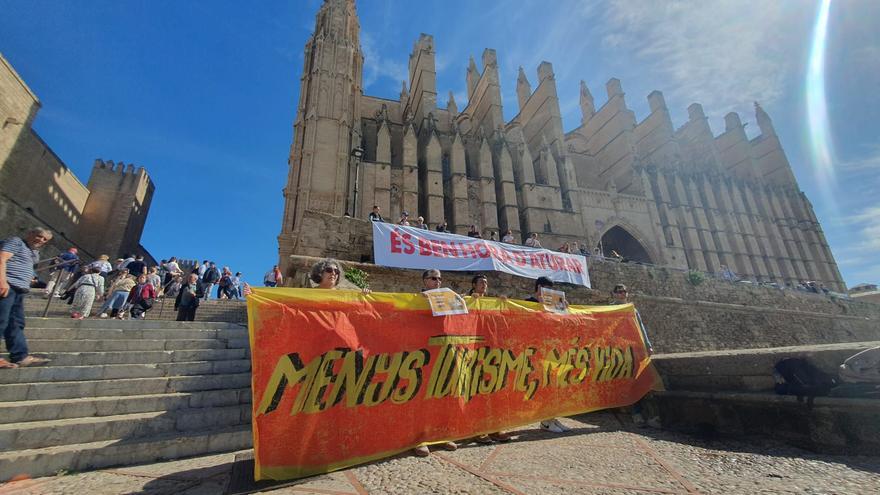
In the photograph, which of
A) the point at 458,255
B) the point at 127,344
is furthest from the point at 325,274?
the point at 458,255

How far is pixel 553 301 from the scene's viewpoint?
4.40m

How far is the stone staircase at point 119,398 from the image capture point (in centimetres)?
281

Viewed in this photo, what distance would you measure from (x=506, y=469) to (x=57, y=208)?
29.7 meters

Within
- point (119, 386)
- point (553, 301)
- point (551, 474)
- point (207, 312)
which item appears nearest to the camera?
point (551, 474)

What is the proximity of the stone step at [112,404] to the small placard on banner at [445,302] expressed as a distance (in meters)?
2.51

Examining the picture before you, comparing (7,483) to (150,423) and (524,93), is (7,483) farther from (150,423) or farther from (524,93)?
(524,93)

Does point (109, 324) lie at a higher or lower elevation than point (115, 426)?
higher

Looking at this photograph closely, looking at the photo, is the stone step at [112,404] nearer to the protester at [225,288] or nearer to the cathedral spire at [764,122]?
the protester at [225,288]

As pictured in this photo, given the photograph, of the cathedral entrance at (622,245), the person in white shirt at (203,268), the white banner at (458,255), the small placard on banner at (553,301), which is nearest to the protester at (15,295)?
the small placard on banner at (553,301)

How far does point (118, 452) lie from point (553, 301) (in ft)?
14.7

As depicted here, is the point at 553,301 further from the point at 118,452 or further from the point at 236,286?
the point at 236,286

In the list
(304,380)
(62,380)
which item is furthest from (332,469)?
(62,380)

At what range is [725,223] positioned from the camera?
2903cm

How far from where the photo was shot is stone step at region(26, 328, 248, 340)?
442 centimetres
